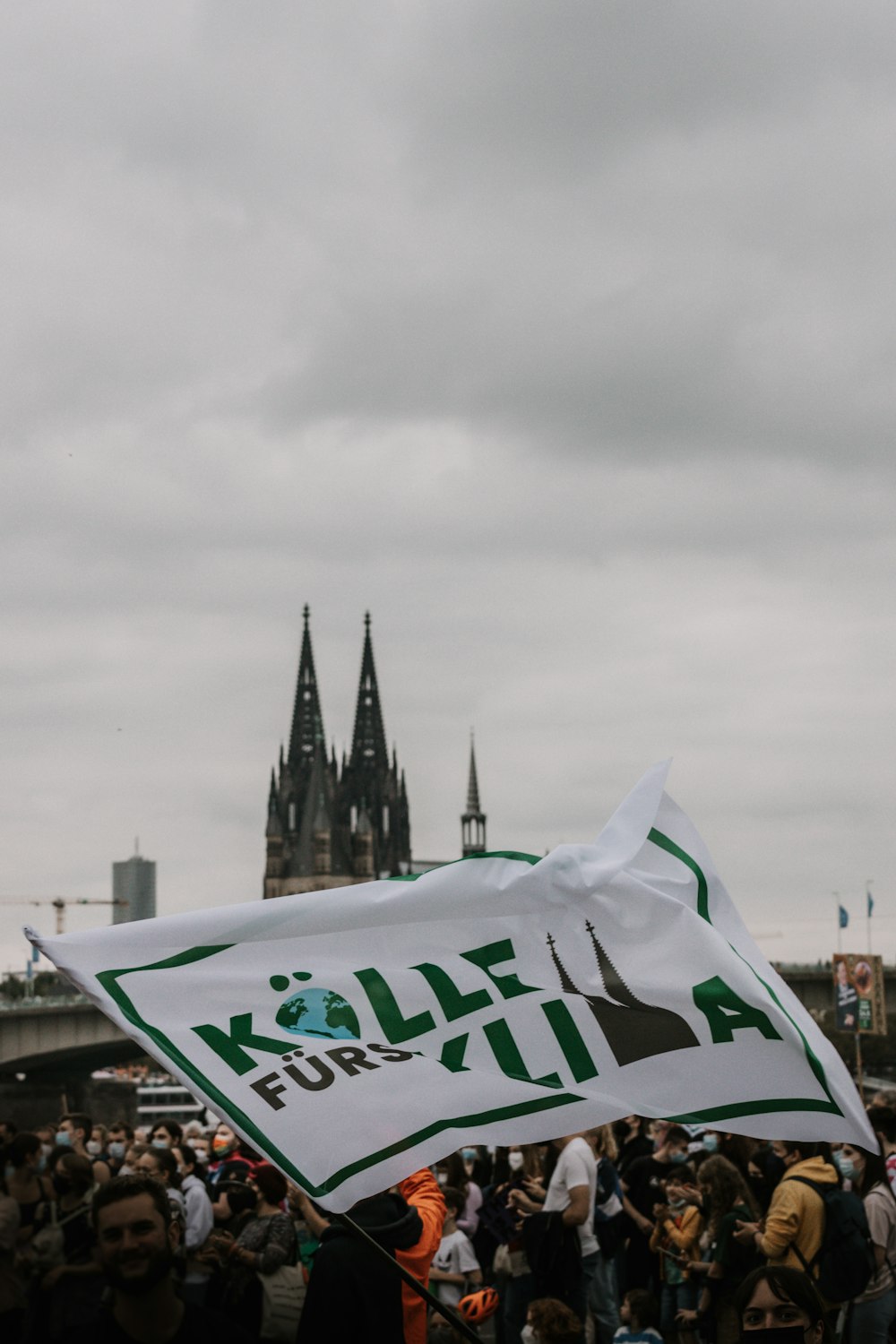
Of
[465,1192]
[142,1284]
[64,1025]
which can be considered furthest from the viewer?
[64,1025]

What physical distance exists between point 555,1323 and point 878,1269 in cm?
159

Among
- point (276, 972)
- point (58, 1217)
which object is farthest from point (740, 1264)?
point (276, 972)

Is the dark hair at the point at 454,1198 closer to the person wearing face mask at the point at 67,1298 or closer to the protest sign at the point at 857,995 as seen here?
the person wearing face mask at the point at 67,1298

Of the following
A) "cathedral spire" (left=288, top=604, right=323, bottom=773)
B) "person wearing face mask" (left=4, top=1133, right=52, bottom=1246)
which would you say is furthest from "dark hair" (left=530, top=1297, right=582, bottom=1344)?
"cathedral spire" (left=288, top=604, right=323, bottom=773)

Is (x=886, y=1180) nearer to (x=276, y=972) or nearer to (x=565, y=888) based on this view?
(x=565, y=888)

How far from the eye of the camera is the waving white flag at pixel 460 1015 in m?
5.18

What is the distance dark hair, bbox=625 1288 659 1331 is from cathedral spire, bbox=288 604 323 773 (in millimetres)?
138866

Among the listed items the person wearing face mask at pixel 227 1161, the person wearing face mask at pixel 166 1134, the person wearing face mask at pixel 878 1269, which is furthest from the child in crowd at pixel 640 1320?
the person wearing face mask at pixel 166 1134

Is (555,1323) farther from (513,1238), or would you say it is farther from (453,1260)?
(453,1260)

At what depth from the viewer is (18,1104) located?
78688 millimetres

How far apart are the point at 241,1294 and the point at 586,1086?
10.3 feet

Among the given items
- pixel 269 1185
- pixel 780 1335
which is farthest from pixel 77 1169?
pixel 780 1335

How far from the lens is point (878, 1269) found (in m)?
8.49

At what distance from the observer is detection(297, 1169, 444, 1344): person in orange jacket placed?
17.2ft
